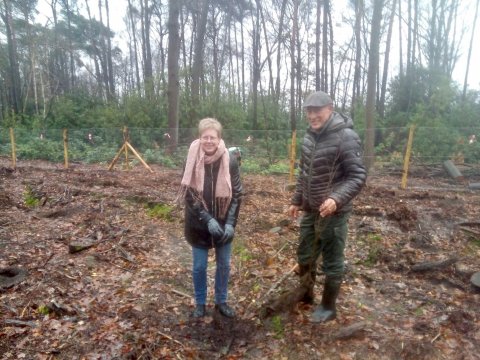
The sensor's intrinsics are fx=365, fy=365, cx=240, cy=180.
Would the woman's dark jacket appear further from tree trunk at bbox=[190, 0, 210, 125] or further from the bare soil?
tree trunk at bbox=[190, 0, 210, 125]

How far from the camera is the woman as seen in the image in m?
3.23

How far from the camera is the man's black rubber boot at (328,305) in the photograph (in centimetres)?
342

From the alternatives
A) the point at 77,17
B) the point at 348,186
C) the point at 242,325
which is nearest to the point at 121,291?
the point at 242,325

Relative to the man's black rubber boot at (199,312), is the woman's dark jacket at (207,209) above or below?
above

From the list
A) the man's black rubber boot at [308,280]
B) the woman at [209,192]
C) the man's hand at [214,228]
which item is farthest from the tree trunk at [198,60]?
the man's hand at [214,228]

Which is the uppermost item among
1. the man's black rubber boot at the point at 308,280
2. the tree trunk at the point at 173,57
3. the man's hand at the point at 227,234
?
the tree trunk at the point at 173,57

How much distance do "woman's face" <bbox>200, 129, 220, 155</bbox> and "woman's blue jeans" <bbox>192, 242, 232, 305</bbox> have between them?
3.04ft

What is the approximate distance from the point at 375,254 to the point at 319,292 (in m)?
1.41

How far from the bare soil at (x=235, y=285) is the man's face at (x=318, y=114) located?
6.11ft

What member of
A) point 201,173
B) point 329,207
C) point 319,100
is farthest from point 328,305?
point 319,100

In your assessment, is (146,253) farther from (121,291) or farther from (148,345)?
(148,345)

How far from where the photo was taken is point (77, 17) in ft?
90.7

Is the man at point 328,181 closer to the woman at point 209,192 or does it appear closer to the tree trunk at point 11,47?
the woman at point 209,192

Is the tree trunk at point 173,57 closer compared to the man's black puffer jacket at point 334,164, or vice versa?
the man's black puffer jacket at point 334,164
